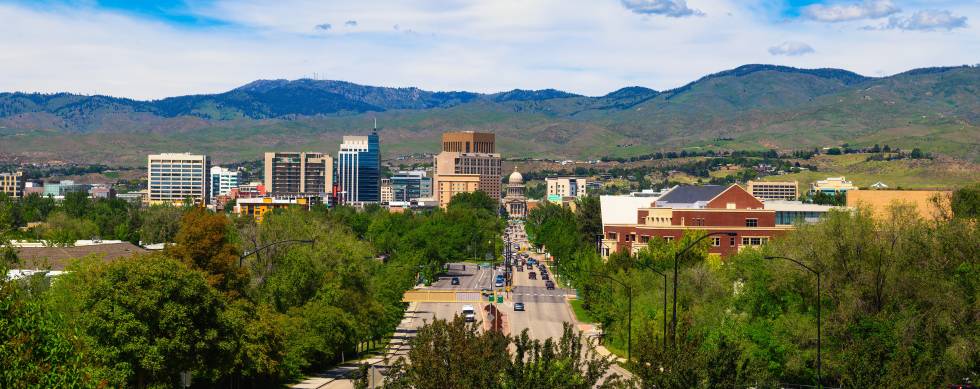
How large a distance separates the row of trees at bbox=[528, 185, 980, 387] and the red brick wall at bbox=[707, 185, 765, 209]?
49.6m

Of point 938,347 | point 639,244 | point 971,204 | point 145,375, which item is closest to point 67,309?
point 145,375

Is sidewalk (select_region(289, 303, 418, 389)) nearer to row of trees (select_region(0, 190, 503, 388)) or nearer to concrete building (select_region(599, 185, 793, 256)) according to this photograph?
row of trees (select_region(0, 190, 503, 388))

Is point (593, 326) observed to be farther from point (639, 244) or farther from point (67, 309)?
point (67, 309)

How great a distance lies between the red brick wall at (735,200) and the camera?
14000cm

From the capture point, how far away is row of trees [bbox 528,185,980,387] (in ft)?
167

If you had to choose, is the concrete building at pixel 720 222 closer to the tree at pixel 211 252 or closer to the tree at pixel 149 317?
the tree at pixel 211 252

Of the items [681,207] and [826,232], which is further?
[681,207]

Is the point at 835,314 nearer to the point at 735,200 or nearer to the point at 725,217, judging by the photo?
the point at 725,217

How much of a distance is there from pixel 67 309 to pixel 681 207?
93.0 metres

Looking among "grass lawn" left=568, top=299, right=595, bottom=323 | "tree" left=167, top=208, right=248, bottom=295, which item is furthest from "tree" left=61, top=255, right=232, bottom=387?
"grass lawn" left=568, top=299, right=595, bottom=323

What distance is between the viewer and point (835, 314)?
6669 cm

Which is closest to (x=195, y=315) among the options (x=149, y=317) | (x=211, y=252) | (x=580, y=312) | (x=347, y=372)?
(x=149, y=317)

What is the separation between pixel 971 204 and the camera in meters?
105

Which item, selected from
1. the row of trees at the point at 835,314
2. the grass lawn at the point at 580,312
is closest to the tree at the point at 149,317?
the row of trees at the point at 835,314
